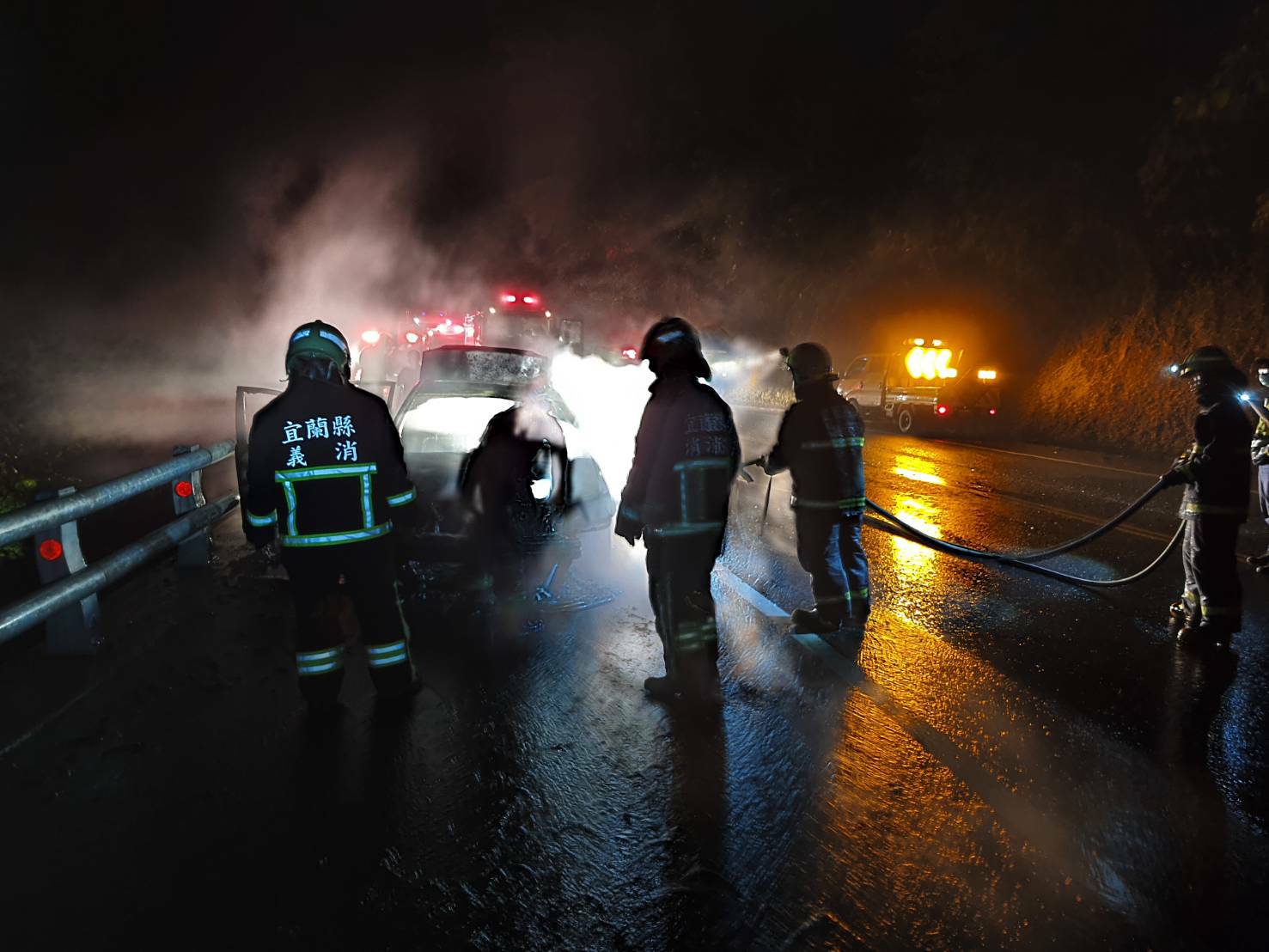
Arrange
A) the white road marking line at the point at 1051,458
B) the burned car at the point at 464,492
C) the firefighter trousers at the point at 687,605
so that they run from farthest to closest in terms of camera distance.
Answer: the white road marking line at the point at 1051,458, the burned car at the point at 464,492, the firefighter trousers at the point at 687,605

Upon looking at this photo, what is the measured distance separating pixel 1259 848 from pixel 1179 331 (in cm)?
1871

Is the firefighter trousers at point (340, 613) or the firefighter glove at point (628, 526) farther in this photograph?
the firefighter glove at point (628, 526)

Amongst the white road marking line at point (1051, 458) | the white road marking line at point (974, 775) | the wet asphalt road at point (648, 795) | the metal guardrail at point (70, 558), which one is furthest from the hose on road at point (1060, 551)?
the white road marking line at point (1051, 458)

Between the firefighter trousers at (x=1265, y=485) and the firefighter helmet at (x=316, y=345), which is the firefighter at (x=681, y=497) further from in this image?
the firefighter trousers at (x=1265, y=485)

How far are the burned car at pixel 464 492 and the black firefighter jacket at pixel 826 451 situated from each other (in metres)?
1.57

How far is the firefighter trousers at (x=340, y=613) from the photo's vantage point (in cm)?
350

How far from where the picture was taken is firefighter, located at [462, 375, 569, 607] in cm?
527

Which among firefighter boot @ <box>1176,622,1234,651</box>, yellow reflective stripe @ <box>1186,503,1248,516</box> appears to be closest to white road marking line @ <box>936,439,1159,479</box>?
yellow reflective stripe @ <box>1186,503,1248,516</box>

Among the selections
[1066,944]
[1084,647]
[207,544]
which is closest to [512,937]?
[1066,944]

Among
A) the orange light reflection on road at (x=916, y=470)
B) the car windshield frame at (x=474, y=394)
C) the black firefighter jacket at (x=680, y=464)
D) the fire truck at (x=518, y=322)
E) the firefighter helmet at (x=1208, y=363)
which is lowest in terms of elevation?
the orange light reflection on road at (x=916, y=470)

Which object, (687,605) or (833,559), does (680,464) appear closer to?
(687,605)

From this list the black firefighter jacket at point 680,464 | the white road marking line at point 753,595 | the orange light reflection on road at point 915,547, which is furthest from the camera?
the orange light reflection on road at point 915,547

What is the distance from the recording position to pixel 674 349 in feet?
12.7

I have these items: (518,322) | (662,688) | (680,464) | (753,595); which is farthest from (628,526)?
(518,322)
